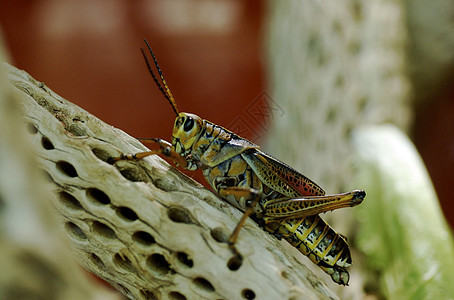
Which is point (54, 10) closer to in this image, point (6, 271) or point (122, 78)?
point (122, 78)

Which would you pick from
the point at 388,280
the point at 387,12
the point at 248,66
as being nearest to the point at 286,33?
the point at 248,66

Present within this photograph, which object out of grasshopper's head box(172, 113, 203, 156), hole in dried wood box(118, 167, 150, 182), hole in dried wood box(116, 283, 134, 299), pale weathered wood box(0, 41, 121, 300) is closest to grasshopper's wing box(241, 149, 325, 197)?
grasshopper's head box(172, 113, 203, 156)

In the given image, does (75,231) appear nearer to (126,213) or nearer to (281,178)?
(126,213)

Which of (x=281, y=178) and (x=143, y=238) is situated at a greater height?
(x=281, y=178)

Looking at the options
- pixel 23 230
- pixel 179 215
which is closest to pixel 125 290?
pixel 179 215

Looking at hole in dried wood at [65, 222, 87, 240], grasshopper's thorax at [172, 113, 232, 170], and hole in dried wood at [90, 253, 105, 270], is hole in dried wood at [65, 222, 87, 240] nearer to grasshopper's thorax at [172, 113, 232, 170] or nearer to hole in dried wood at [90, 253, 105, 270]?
hole in dried wood at [90, 253, 105, 270]

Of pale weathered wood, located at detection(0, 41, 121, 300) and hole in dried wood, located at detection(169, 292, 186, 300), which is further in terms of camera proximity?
hole in dried wood, located at detection(169, 292, 186, 300)

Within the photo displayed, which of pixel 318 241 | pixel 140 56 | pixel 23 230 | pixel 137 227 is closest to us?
pixel 23 230
